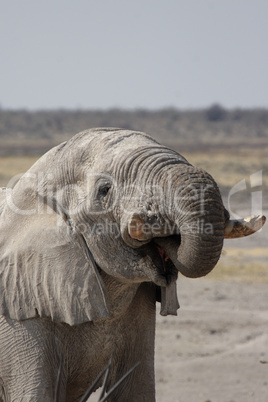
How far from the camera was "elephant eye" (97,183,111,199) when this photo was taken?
378 cm

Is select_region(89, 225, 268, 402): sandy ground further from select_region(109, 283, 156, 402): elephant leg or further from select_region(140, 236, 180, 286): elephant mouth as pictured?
select_region(140, 236, 180, 286): elephant mouth

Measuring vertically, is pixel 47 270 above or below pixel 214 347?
above

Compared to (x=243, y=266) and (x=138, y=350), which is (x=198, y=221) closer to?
(x=138, y=350)

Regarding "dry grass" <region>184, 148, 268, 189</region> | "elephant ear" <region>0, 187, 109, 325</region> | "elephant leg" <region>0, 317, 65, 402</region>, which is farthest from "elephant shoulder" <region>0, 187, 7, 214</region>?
"dry grass" <region>184, 148, 268, 189</region>

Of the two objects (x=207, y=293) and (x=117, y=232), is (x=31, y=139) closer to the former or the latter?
(x=207, y=293)

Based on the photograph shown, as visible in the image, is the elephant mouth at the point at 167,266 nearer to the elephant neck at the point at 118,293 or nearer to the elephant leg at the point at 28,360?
the elephant neck at the point at 118,293

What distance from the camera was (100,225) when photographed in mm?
3834

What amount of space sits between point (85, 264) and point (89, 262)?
0.03 meters

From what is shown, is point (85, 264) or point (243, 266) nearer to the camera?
point (85, 264)

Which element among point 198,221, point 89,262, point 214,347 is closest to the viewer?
point 198,221

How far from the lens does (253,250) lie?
50.9ft

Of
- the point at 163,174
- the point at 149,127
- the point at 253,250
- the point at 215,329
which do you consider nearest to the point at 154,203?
the point at 163,174

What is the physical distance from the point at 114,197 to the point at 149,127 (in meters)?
64.3

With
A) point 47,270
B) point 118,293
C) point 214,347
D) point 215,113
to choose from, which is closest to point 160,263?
point 118,293
